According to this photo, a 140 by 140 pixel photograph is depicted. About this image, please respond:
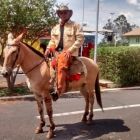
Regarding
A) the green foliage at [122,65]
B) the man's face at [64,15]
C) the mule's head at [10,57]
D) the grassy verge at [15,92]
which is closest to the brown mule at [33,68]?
the mule's head at [10,57]

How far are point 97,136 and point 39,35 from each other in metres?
6.18

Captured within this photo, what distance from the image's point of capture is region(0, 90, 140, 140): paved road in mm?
8266

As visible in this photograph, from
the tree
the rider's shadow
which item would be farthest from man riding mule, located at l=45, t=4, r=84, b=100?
the tree

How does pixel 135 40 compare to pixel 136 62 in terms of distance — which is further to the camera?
pixel 135 40

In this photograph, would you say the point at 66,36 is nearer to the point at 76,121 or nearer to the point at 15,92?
the point at 76,121

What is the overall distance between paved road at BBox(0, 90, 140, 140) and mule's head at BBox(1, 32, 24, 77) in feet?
4.90

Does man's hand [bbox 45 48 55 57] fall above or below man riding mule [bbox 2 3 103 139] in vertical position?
above

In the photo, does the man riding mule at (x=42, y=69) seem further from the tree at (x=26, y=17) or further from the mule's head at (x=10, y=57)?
the tree at (x=26, y=17)

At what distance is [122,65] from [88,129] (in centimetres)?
668

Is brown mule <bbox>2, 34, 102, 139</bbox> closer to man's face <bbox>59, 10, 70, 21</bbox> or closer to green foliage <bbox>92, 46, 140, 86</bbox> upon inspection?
man's face <bbox>59, 10, 70, 21</bbox>

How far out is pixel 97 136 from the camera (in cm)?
824

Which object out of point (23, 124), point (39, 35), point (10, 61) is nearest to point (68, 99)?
point (39, 35)

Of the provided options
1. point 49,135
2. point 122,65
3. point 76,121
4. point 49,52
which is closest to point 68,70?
point 49,52

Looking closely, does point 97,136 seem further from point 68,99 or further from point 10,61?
point 68,99
